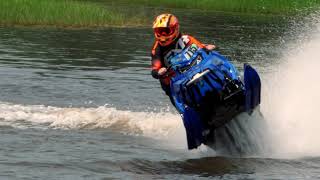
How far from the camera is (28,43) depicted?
2358 centimetres

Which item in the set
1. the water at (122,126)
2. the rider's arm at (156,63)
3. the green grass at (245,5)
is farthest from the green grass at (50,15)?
the rider's arm at (156,63)

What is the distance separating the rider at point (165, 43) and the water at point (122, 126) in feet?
3.51

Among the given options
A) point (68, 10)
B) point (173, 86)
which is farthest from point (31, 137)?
point (68, 10)

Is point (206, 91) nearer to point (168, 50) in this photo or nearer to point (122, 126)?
point (168, 50)

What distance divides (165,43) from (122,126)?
94.3 inches

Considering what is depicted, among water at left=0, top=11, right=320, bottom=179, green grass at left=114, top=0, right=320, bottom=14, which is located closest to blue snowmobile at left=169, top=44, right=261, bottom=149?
water at left=0, top=11, right=320, bottom=179

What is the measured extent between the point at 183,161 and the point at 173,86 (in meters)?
0.93

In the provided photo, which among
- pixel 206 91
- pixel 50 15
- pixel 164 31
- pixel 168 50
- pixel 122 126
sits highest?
pixel 164 31

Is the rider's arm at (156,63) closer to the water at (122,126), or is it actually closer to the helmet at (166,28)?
the helmet at (166,28)

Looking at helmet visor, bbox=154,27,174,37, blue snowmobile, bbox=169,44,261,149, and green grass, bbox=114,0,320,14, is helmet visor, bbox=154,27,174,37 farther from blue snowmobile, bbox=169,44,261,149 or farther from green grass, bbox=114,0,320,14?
green grass, bbox=114,0,320,14

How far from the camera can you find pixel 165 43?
931cm

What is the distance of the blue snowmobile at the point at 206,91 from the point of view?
895 centimetres

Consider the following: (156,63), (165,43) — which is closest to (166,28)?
(165,43)

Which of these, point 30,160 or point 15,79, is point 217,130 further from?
point 15,79
